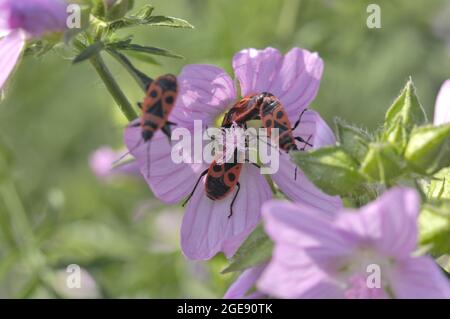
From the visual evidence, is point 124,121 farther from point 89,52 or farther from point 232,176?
point 89,52

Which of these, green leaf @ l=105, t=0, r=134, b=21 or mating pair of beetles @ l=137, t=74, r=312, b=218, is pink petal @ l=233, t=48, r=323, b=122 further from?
green leaf @ l=105, t=0, r=134, b=21

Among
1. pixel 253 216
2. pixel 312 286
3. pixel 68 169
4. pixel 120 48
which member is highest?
pixel 68 169

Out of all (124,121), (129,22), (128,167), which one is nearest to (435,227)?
(129,22)

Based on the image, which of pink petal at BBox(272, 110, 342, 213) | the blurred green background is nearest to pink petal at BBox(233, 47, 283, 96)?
pink petal at BBox(272, 110, 342, 213)

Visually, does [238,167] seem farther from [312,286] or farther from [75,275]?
[75,275]
